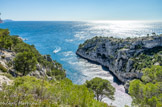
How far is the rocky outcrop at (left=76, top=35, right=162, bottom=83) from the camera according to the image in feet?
186

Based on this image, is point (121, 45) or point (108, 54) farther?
point (108, 54)

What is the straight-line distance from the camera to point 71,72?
220ft

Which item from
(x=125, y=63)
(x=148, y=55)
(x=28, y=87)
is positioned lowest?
(x=125, y=63)

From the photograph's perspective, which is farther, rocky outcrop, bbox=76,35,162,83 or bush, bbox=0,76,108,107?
rocky outcrop, bbox=76,35,162,83

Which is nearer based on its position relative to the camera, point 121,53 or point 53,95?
point 53,95

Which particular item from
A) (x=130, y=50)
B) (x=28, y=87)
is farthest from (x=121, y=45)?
(x=28, y=87)

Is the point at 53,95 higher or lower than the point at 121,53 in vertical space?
higher

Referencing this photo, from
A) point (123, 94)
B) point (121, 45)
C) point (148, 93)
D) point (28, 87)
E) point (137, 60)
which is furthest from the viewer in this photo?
point (121, 45)

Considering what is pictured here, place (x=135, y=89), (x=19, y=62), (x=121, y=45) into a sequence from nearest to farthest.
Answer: (x=135, y=89)
(x=19, y=62)
(x=121, y=45)

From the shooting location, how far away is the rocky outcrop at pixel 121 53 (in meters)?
56.8

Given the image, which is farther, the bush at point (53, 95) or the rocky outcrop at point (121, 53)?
the rocky outcrop at point (121, 53)

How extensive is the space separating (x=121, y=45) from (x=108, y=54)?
10.6 m

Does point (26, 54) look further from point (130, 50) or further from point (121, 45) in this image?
point (121, 45)

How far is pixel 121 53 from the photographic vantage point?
64.6 m
